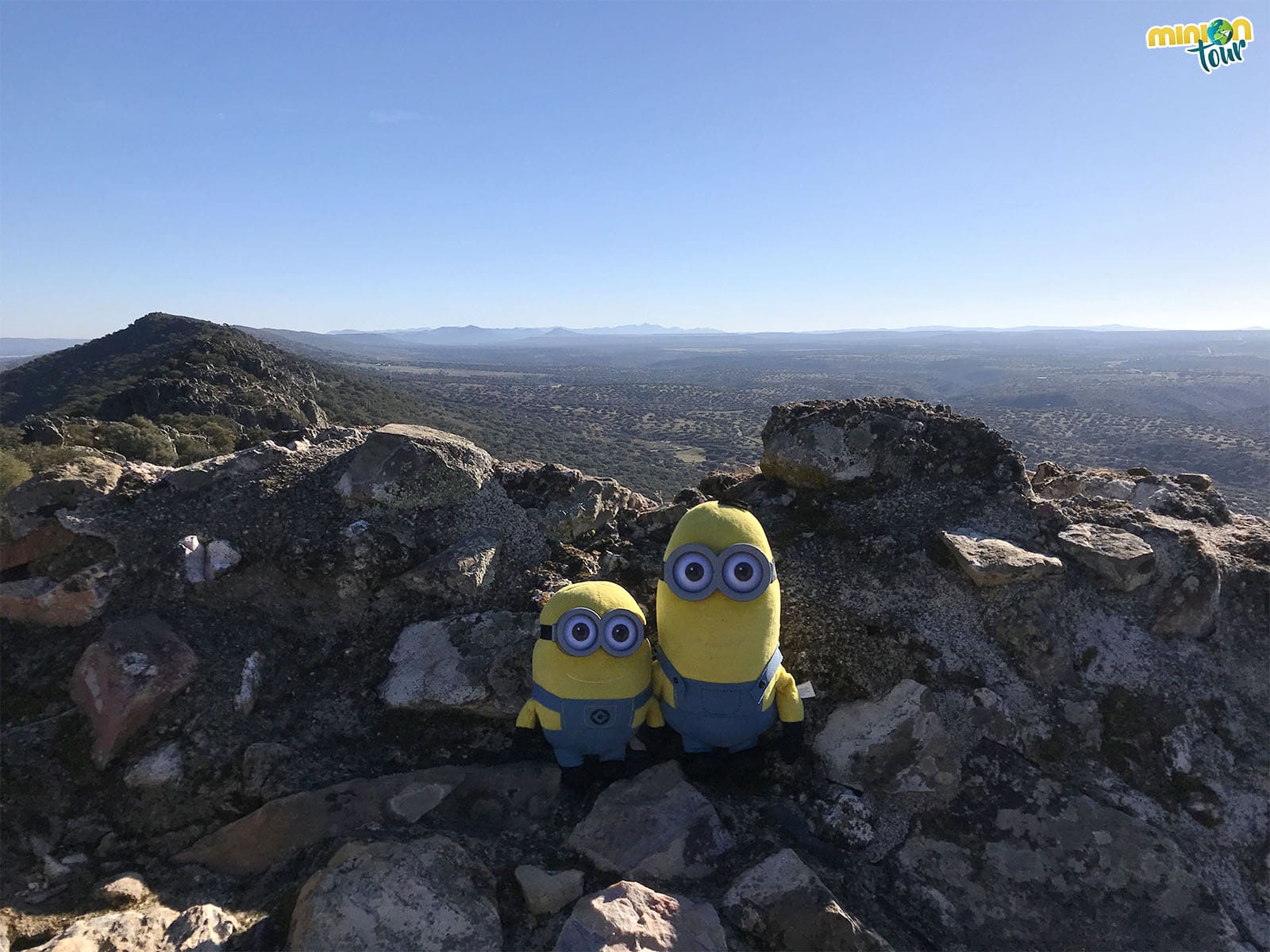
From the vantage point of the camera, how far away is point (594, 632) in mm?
4746

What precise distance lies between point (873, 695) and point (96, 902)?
237 inches

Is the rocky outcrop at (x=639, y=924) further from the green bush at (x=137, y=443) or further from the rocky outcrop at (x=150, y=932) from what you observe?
the green bush at (x=137, y=443)

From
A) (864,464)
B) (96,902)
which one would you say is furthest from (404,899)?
(864,464)

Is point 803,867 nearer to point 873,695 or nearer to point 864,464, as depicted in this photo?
point 873,695

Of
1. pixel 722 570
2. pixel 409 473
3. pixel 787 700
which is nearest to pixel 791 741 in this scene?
pixel 787 700

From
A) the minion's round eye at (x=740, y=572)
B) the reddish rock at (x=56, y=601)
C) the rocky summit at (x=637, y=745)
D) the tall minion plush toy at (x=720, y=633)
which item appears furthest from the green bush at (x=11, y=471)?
the minion's round eye at (x=740, y=572)

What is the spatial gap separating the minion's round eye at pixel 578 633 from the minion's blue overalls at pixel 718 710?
2.29ft

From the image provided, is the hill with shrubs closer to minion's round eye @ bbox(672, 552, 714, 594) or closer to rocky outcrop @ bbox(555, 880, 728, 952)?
minion's round eye @ bbox(672, 552, 714, 594)

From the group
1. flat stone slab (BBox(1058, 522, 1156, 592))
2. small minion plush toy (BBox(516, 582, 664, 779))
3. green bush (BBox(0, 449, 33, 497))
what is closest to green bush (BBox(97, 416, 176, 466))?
green bush (BBox(0, 449, 33, 497))

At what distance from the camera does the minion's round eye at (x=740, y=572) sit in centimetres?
450

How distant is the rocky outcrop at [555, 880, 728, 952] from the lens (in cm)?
372

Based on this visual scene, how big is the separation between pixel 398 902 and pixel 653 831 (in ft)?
5.86

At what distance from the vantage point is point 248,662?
583 cm

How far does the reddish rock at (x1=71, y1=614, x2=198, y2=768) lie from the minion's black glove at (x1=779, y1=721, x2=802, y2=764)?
534cm
